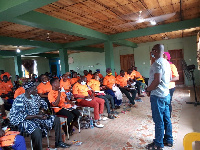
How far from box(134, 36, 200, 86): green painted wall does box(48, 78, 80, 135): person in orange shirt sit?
8431 millimetres

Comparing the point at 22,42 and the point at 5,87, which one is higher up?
the point at 22,42

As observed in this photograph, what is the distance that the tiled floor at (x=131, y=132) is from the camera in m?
2.93

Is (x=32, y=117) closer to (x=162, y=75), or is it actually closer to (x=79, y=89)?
(x=79, y=89)

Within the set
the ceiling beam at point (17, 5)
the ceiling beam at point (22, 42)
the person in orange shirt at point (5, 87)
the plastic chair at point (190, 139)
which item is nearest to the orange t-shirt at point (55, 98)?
the ceiling beam at point (17, 5)

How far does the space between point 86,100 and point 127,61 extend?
8130 mm

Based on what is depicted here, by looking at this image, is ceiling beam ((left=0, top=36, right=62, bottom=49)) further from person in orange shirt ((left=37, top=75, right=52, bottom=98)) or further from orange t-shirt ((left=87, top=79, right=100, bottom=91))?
orange t-shirt ((left=87, top=79, right=100, bottom=91))

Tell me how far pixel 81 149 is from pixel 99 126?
103 centimetres

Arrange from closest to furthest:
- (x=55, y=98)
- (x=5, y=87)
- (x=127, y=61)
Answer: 1. (x=55, y=98)
2. (x=5, y=87)
3. (x=127, y=61)

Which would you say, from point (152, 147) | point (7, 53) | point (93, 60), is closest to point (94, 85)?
point (152, 147)

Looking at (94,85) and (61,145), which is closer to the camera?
(61,145)

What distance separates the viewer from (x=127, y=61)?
11.7 metres

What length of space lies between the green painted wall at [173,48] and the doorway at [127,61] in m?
0.37

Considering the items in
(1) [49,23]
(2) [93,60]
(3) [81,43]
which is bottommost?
(2) [93,60]

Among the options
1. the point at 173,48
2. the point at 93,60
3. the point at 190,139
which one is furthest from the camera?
the point at 93,60
